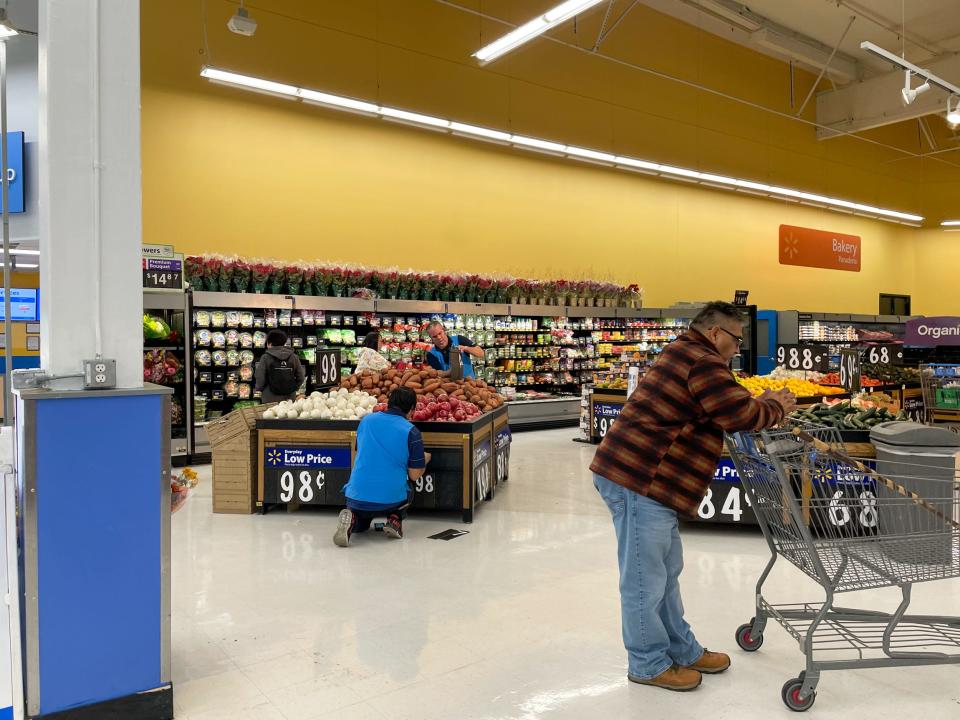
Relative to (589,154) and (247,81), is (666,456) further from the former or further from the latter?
(589,154)

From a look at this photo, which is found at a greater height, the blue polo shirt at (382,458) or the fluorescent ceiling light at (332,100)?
the fluorescent ceiling light at (332,100)

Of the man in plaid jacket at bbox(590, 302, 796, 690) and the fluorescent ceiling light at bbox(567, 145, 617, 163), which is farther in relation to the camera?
the fluorescent ceiling light at bbox(567, 145, 617, 163)

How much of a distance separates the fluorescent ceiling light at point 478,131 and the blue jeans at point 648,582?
8.14 metres

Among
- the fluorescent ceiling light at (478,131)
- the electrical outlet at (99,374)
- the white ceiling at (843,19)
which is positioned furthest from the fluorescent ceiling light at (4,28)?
the white ceiling at (843,19)

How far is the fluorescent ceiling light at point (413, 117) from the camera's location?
9.86m

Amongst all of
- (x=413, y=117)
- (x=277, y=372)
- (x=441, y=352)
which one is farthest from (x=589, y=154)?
(x=277, y=372)

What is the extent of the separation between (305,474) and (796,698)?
14.6 feet

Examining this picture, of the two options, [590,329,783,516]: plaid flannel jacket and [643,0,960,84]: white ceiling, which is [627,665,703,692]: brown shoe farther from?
[643,0,960,84]: white ceiling

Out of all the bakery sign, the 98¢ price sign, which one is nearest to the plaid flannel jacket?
the 98¢ price sign

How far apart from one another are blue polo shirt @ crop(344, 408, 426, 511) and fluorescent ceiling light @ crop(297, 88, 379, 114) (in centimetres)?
543

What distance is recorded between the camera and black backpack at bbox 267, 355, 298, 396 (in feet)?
27.8

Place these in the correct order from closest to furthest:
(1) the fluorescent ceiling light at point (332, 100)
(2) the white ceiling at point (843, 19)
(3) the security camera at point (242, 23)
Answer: (3) the security camera at point (242, 23) < (1) the fluorescent ceiling light at point (332, 100) < (2) the white ceiling at point (843, 19)

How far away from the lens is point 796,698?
9.86 feet

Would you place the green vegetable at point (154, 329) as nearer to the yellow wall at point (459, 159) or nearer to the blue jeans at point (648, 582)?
the yellow wall at point (459, 159)
